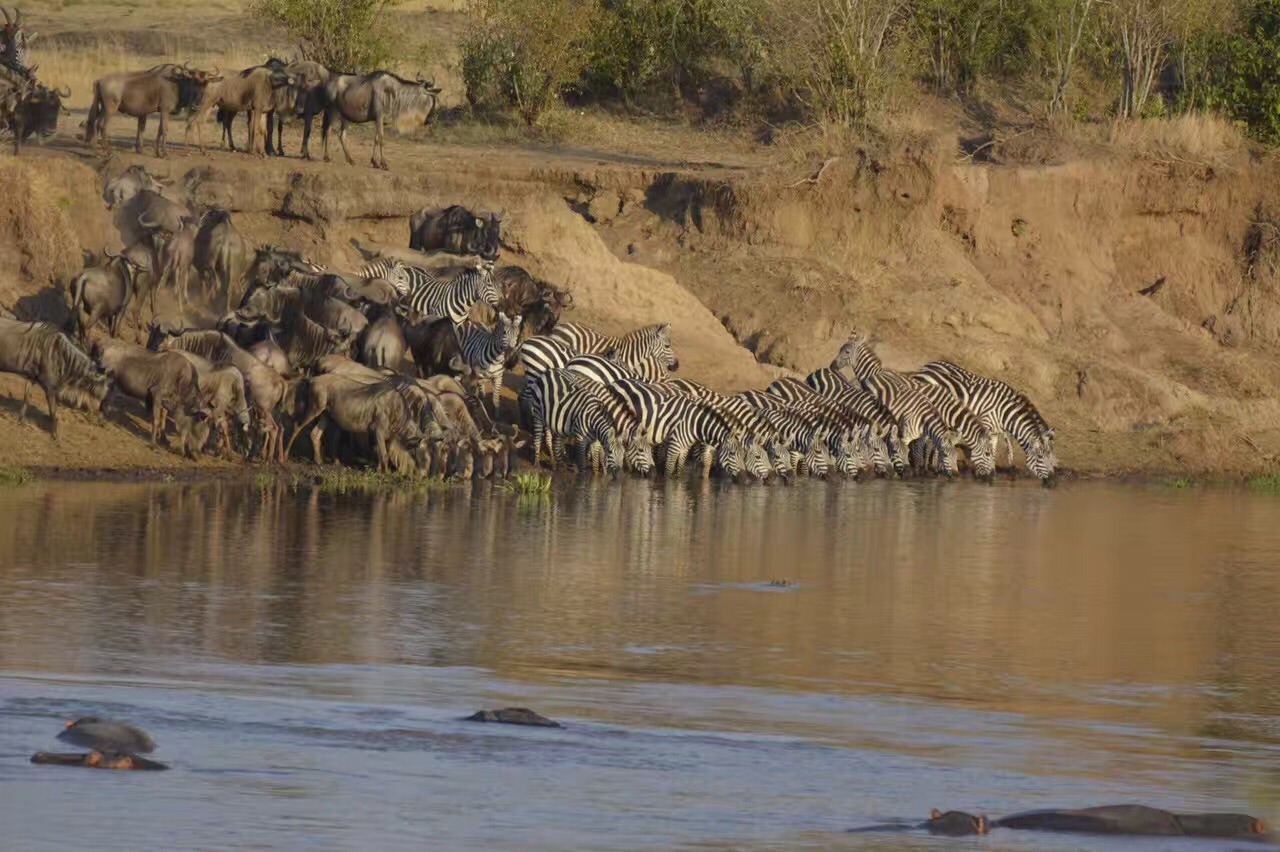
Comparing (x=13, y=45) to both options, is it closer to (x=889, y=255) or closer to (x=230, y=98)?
(x=230, y=98)

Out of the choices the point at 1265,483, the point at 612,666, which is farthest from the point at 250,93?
the point at 612,666

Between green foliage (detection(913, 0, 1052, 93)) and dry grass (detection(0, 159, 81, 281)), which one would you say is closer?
dry grass (detection(0, 159, 81, 281))

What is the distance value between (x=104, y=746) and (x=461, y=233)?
62.1ft

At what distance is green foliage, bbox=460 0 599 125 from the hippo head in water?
2817 centimetres

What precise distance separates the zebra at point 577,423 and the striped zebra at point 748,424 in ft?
3.51

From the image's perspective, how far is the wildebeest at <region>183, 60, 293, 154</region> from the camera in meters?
30.3

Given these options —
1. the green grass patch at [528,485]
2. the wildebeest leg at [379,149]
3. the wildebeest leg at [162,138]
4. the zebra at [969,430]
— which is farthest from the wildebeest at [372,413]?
the wildebeest leg at [379,149]

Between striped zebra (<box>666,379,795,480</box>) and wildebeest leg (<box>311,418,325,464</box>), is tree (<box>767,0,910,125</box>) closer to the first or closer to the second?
striped zebra (<box>666,379,795,480</box>)

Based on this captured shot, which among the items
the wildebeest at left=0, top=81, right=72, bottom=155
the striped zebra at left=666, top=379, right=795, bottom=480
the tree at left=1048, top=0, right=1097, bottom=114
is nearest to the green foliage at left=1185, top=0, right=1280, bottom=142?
the tree at left=1048, top=0, right=1097, bottom=114

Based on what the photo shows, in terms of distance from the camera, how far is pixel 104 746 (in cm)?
1131

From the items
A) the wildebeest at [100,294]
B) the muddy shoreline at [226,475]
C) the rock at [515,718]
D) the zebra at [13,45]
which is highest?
the zebra at [13,45]

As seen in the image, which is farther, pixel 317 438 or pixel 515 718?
pixel 317 438

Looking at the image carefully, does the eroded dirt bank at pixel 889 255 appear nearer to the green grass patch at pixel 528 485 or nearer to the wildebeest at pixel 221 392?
the wildebeest at pixel 221 392

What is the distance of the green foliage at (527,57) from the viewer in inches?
1497
